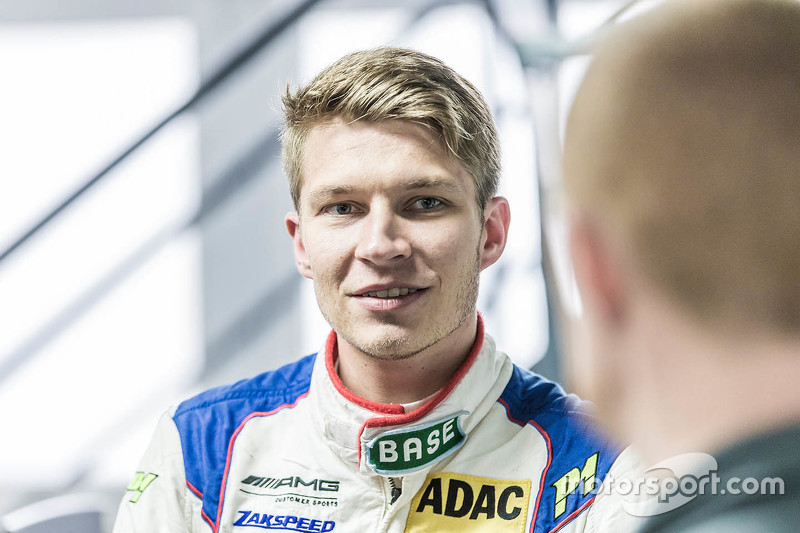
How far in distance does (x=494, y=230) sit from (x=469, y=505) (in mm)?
427

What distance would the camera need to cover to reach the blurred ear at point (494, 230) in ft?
4.17

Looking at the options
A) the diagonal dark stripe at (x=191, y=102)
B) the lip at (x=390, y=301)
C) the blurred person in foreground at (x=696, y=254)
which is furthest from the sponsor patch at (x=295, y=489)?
the diagonal dark stripe at (x=191, y=102)

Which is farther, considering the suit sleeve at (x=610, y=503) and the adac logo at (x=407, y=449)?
the adac logo at (x=407, y=449)

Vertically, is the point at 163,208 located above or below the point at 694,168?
above

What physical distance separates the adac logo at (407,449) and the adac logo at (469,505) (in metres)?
0.04

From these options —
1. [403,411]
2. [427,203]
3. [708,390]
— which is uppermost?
[427,203]

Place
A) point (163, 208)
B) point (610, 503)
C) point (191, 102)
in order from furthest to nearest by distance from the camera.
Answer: point (163, 208), point (191, 102), point (610, 503)

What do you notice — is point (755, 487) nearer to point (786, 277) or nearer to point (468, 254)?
point (786, 277)

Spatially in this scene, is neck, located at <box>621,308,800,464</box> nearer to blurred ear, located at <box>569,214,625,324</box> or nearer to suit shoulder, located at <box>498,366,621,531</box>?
blurred ear, located at <box>569,214,625,324</box>

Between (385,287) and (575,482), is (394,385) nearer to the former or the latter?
(385,287)

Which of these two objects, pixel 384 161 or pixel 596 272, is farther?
pixel 384 161

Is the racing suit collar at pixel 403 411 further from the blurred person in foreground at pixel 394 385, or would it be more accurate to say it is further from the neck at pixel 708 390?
the neck at pixel 708 390

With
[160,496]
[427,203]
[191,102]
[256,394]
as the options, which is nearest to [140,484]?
[160,496]

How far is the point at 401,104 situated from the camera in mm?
1196
